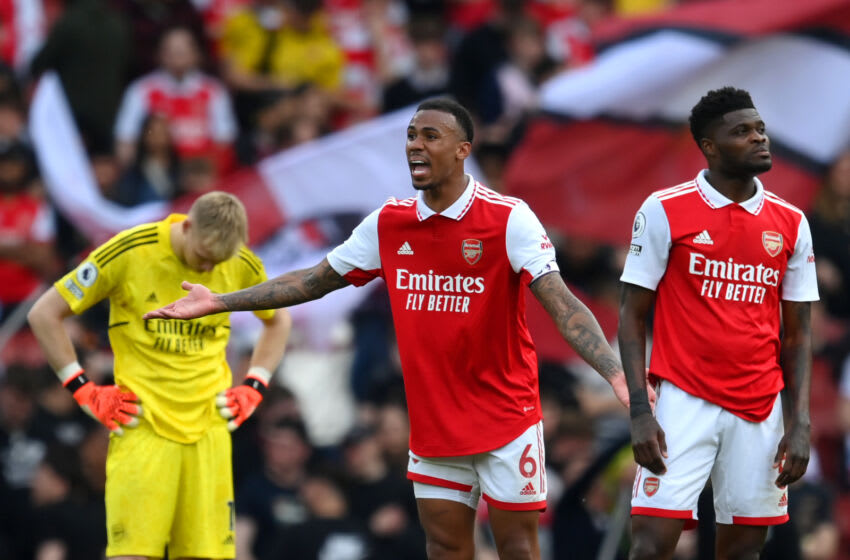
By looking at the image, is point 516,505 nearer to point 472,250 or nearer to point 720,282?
point 472,250

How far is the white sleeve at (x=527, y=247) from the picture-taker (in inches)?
339

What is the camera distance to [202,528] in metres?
10.1

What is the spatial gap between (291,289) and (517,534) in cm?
177

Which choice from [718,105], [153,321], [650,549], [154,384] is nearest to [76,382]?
[154,384]

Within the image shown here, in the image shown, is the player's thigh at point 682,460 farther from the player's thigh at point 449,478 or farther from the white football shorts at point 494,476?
the player's thigh at point 449,478

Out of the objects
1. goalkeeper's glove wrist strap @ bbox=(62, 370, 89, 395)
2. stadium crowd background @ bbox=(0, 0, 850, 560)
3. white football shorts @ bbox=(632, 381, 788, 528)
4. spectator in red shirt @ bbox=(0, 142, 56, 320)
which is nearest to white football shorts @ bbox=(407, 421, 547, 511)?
white football shorts @ bbox=(632, 381, 788, 528)

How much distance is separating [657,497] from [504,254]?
4.84ft

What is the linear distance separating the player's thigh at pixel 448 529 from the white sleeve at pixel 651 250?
5.01 feet

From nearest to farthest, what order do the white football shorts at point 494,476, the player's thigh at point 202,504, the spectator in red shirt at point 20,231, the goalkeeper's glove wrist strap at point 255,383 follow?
the white football shorts at point 494,476
the player's thigh at point 202,504
the goalkeeper's glove wrist strap at point 255,383
the spectator in red shirt at point 20,231

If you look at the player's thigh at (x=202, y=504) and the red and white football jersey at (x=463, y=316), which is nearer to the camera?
the red and white football jersey at (x=463, y=316)

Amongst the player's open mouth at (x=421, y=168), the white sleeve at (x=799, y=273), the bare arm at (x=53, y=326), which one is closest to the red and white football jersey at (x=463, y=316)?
the player's open mouth at (x=421, y=168)

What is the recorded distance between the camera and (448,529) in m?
8.94

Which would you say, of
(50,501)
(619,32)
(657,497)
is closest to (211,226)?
(657,497)

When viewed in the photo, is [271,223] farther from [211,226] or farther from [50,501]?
[211,226]
